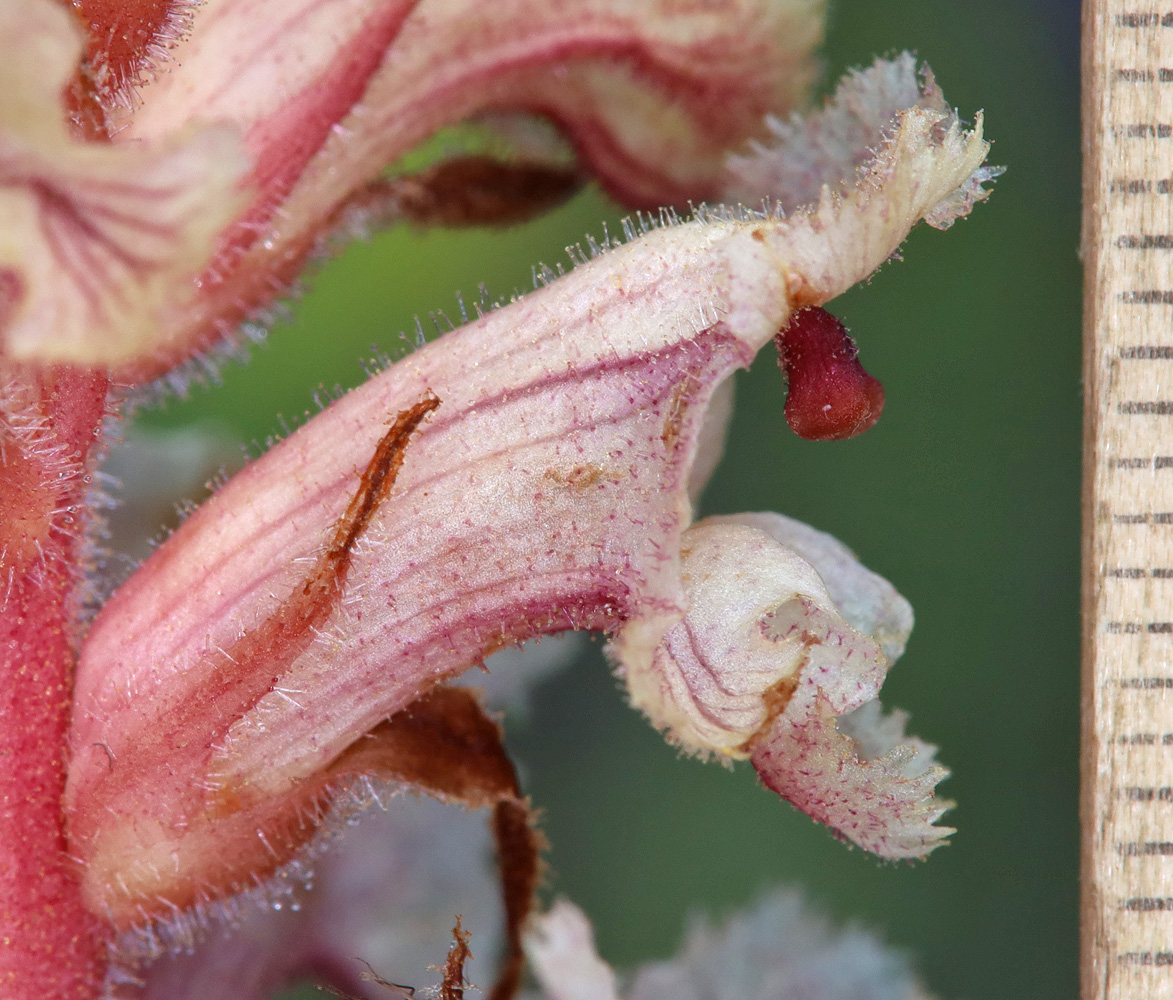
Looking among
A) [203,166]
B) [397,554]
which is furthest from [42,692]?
[203,166]

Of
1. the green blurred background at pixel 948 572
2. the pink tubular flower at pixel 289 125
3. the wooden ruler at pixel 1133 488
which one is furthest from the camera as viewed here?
the green blurred background at pixel 948 572

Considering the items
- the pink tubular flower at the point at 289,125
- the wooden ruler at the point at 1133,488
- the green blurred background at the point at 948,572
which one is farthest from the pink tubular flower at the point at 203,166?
the wooden ruler at the point at 1133,488

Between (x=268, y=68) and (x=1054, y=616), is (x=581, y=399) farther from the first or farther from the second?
(x=1054, y=616)

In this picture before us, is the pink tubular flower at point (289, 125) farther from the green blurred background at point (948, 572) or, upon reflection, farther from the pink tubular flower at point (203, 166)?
the green blurred background at point (948, 572)

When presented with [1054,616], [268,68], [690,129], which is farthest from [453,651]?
[1054,616]

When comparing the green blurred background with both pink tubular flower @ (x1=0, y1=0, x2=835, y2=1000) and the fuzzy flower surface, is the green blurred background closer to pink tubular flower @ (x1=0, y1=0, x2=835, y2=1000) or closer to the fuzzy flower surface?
pink tubular flower @ (x1=0, y1=0, x2=835, y2=1000)

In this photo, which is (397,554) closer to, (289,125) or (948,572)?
(289,125)
